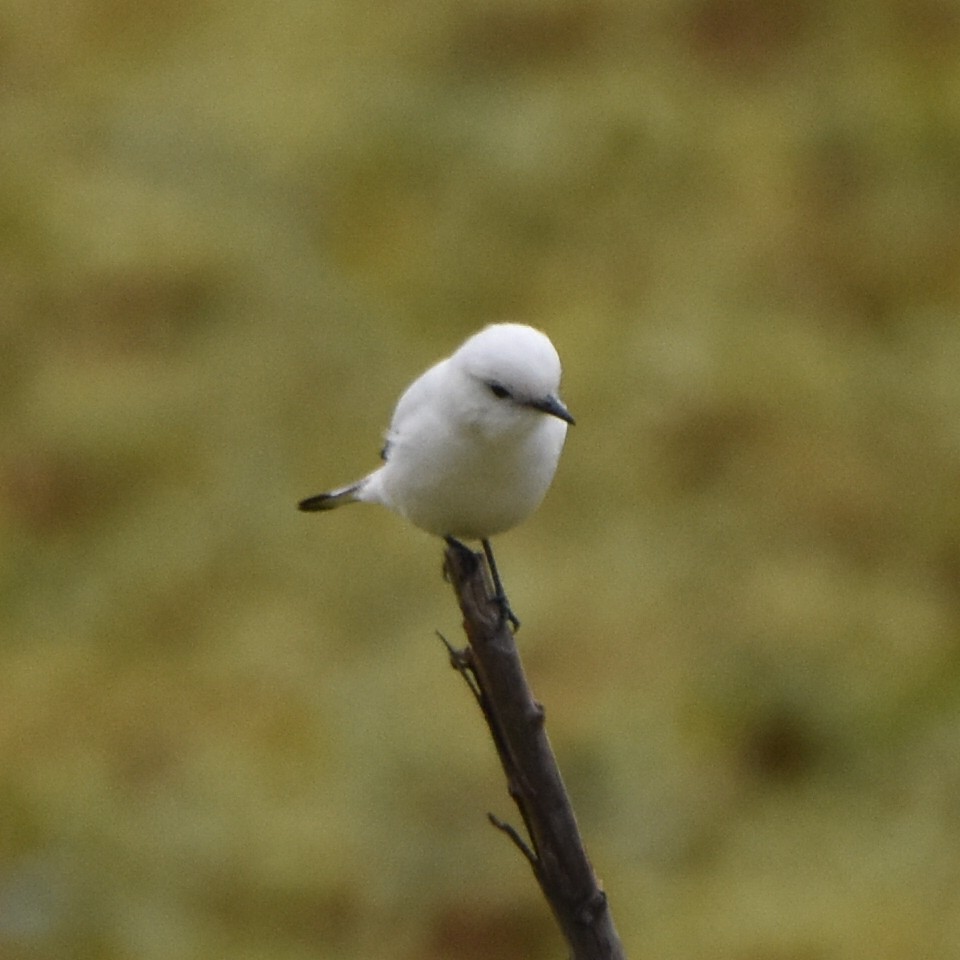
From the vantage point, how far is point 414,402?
13.0 ft

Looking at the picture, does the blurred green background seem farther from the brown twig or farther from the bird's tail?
the brown twig

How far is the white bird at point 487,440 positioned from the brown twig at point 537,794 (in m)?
0.32

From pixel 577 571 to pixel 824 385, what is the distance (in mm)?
1827

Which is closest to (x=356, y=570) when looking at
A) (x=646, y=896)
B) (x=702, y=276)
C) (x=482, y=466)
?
(x=646, y=896)

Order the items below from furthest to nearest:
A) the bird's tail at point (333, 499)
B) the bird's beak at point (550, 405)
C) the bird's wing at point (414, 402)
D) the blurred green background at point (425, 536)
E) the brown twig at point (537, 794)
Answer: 1. the blurred green background at point (425, 536)
2. the bird's tail at point (333, 499)
3. the bird's wing at point (414, 402)
4. the bird's beak at point (550, 405)
5. the brown twig at point (537, 794)

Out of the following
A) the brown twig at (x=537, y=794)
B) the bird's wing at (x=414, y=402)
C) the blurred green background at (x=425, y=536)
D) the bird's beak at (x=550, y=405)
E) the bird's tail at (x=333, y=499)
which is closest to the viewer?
the brown twig at (x=537, y=794)

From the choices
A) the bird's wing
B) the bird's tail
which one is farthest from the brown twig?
the bird's tail

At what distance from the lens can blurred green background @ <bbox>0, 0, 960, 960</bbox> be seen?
23.2 feet

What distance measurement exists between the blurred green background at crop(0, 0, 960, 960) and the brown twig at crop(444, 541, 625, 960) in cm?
390

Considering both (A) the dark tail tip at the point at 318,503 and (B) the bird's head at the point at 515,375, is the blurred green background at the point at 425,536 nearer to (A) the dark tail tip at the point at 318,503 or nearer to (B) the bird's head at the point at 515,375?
(A) the dark tail tip at the point at 318,503

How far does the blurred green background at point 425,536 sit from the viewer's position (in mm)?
7062

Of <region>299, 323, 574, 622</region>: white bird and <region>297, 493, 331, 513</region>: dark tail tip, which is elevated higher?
<region>297, 493, 331, 513</region>: dark tail tip

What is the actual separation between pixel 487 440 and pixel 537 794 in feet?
2.83

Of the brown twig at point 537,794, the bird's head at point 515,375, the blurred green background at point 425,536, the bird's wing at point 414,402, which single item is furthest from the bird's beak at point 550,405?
the blurred green background at point 425,536
